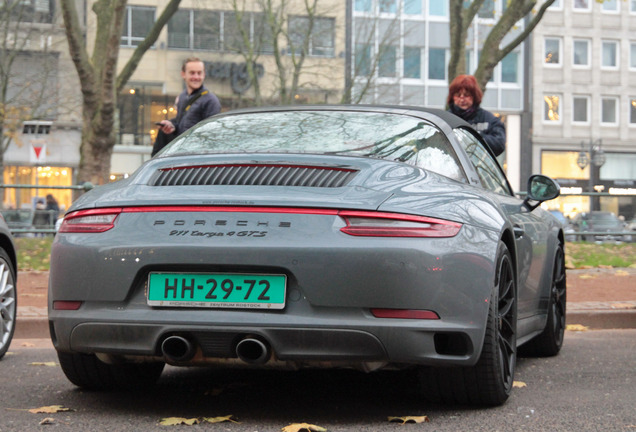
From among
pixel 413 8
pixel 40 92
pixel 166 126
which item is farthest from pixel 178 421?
pixel 413 8

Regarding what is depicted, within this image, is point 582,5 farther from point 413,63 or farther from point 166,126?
point 166,126

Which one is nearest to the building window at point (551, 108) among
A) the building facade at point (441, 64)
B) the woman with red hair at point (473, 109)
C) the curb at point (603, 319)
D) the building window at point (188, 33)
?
the building facade at point (441, 64)

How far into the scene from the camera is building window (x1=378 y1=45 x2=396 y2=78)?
42909 mm

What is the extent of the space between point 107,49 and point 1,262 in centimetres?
986

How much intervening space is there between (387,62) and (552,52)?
41.6 ft

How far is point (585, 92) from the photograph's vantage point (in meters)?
54.0

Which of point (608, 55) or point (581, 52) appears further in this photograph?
point (608, 55)

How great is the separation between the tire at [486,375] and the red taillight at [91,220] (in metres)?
1.41

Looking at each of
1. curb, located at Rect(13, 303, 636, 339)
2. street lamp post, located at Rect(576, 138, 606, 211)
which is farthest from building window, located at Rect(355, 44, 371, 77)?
curb, located at Rect(13, 303, 636, 339)

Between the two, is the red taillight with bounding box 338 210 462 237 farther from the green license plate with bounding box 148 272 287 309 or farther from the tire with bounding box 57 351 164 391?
the tire with bounding box 57 351 164 391

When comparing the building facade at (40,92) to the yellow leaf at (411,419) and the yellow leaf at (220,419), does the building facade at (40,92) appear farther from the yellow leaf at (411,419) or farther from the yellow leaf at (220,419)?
the yellow leaf at (411,419)

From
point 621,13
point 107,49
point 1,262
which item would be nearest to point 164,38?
point 621,13

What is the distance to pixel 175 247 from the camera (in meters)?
3.98

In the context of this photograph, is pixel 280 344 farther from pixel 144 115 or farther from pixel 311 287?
pixel 144 115
